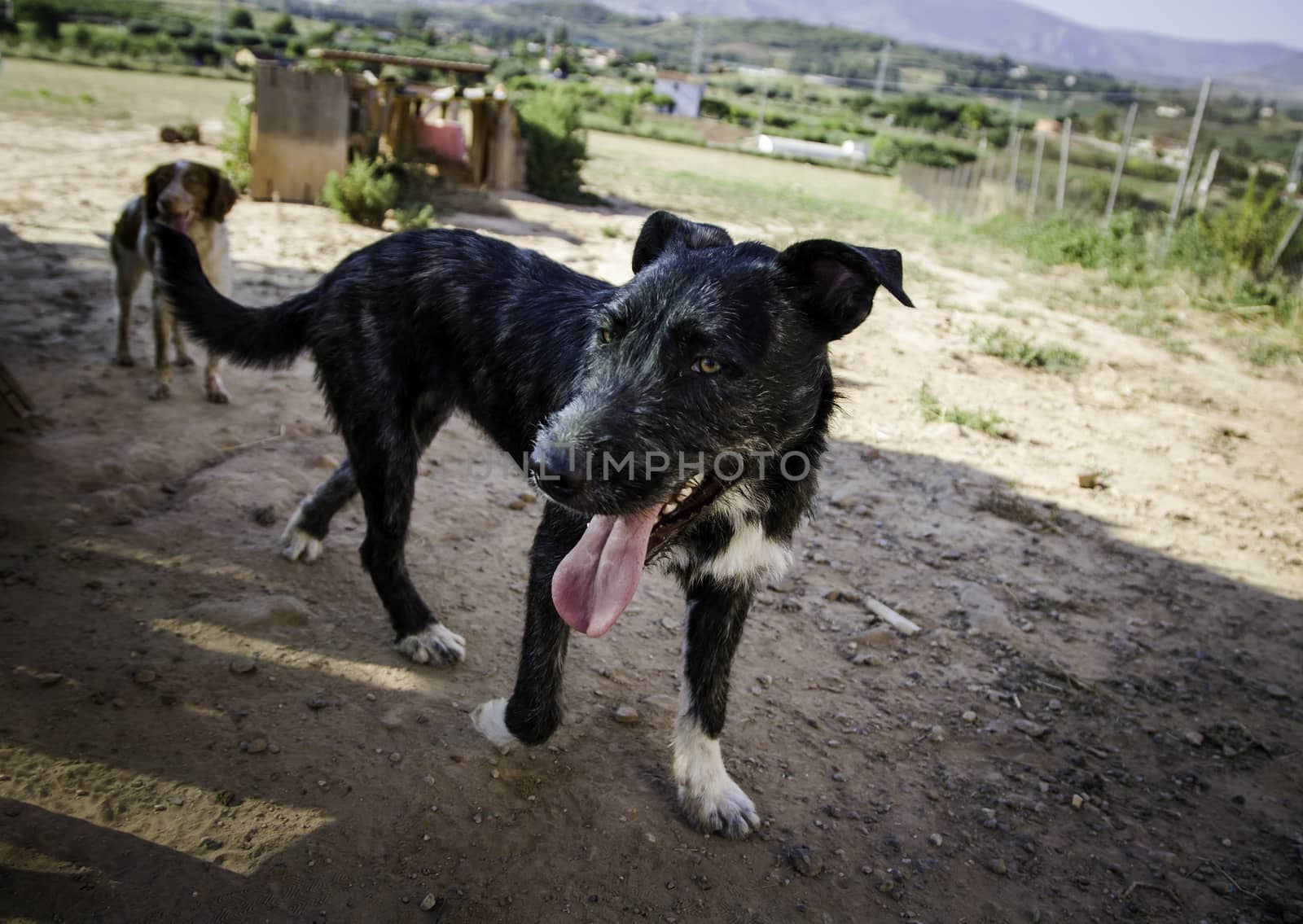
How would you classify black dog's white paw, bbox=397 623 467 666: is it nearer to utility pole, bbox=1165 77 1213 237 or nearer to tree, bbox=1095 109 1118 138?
utility pole, bbox=1165 77 1213 237

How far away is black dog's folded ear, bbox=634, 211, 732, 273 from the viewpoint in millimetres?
2805

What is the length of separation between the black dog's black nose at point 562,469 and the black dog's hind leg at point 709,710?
29.8 inches

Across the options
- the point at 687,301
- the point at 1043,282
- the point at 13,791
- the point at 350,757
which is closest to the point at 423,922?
the point at 350,757

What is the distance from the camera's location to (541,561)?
267cm

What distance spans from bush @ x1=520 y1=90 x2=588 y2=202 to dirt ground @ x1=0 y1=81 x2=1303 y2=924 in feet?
28.7

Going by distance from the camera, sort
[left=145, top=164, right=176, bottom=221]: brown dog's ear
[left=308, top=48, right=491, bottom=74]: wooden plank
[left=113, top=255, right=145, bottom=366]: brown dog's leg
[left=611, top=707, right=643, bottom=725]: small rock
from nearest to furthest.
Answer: [left=611, top=707, right=643, bottom=725]: small rock, [left=145, top=164, right=176, bottom=221]: brown dog's ear, [left=113, top=255, right=145, bottom=366]: brown dog's leg, [left=308, top=48, right=491, bottom=74]: wooden plank

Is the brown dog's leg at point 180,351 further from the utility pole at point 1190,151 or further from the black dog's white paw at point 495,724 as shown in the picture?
the utility pole at point 1190,151

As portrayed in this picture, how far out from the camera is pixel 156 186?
5.46 meters

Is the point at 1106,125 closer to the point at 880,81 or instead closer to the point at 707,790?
the point at 880,81

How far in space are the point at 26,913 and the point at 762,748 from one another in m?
2.29

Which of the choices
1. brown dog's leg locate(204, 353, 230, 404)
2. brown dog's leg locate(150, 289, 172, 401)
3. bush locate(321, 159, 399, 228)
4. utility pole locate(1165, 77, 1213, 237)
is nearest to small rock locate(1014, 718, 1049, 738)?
brown dog's leg locate(204, 353, 230, 404)

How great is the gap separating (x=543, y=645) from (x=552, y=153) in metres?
12.8

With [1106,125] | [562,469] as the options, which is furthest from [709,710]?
[1106,125]

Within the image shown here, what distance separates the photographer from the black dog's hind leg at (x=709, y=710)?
2746 mm
